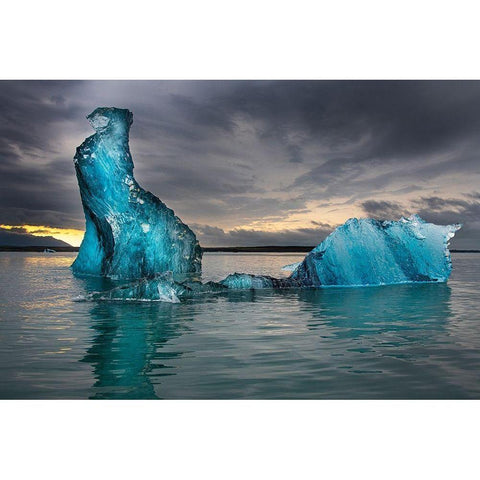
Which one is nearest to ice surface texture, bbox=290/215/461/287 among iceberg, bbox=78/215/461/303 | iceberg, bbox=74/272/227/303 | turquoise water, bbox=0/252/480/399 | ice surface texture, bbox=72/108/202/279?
iceberg, bbox=78/215/461/303

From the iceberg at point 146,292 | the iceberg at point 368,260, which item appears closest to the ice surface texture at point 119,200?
the iceberg at point 368,260

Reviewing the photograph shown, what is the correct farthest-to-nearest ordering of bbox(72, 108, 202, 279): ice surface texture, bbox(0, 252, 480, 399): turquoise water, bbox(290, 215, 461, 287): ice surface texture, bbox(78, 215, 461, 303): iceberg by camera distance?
bbox(72, 108, 202, 279): ice surface texture → bbox(290, 215, 461, 287): ice surface texture → bbox(78, 215, 461, 303): iceberg → bbox(0, 252, 480, 399): turquoise water

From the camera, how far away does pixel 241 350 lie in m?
7.32

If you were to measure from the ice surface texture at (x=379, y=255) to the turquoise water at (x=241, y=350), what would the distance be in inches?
190

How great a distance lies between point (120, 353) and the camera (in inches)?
283

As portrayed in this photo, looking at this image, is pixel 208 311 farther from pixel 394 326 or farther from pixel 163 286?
pixel 394 326

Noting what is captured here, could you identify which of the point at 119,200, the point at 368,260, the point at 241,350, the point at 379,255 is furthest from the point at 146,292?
the point at 119,200

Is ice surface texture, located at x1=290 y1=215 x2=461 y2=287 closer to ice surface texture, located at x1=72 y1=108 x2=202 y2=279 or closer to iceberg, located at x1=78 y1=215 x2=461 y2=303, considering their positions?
iceberg, located at x1=78 y1=215 x2=461 y2=303

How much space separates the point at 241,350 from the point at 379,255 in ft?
41.7

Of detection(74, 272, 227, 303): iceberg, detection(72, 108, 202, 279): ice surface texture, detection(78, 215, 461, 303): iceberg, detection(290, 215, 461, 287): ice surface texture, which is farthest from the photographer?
detection(72, 108, 202, 279): ice surface texture

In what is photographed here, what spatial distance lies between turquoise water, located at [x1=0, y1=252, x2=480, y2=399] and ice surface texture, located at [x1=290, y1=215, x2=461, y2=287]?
15.8 feet

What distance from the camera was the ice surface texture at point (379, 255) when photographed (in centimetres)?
1797

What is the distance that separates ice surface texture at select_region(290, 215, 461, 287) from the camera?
1797cm

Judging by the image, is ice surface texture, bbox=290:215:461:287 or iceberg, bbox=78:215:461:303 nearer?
iceberg, bbox=78:215:461:303
